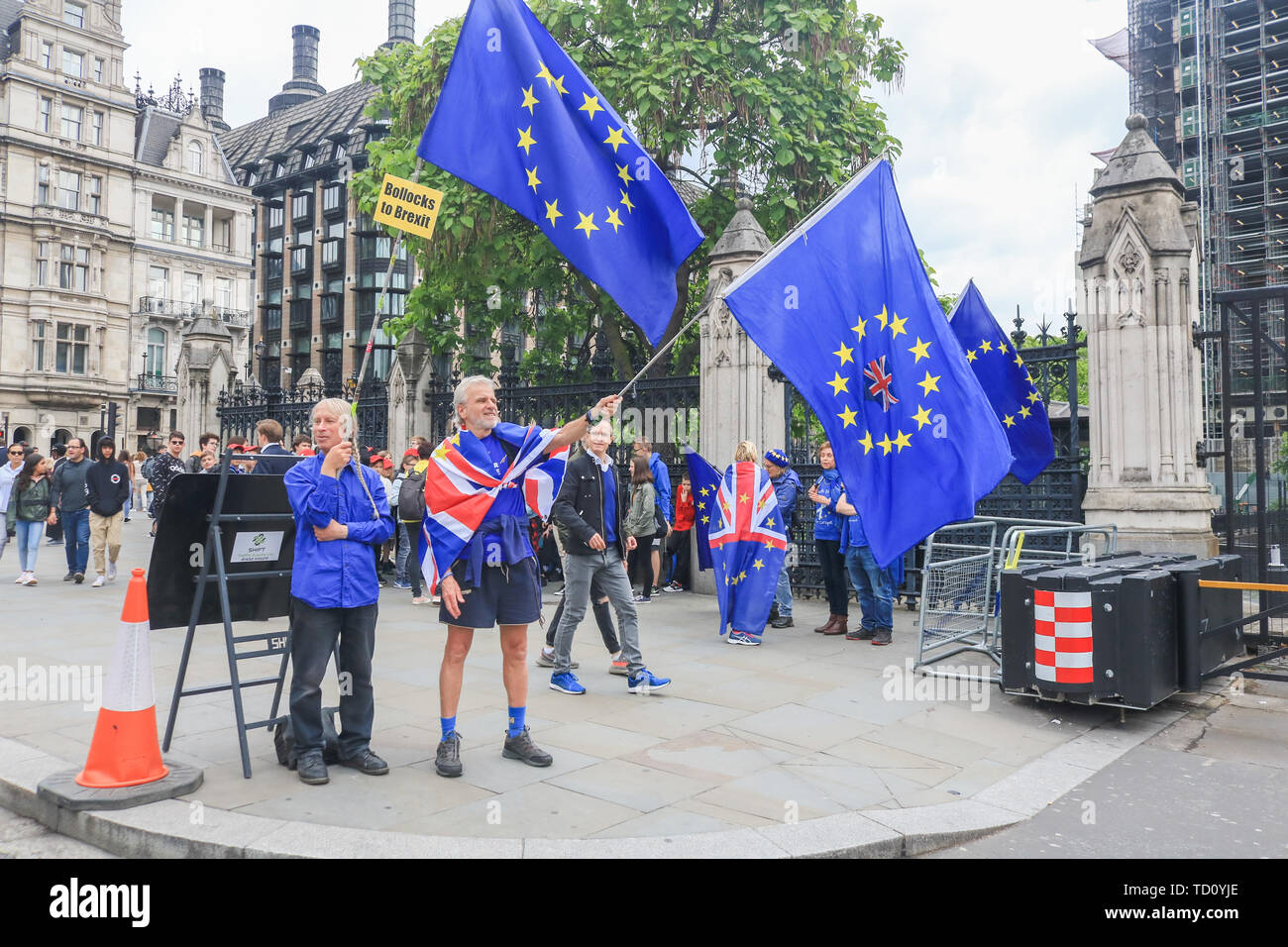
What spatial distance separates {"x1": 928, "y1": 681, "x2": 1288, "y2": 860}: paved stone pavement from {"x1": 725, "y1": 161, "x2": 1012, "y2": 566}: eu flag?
151cm

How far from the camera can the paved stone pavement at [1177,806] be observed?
4352mm

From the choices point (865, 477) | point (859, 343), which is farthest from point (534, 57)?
point (865, 477)

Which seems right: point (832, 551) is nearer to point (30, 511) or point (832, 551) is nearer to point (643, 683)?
point (643, 683)

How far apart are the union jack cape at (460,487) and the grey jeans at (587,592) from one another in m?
2.21

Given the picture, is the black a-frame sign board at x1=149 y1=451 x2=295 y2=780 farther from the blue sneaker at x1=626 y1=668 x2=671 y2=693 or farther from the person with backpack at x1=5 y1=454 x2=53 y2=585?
the person with backpack at x1=5 y1=454 x2=53 y2=585

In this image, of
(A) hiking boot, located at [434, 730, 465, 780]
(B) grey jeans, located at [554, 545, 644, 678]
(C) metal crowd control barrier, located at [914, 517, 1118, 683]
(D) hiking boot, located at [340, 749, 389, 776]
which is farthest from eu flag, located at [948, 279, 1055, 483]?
(D) hiking boot, located at [340, 749, 389, 776]

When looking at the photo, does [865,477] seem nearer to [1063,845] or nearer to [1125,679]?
[1063,845]

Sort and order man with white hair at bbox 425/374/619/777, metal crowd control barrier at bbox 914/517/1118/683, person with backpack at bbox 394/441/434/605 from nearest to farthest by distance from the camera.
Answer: man with white hair at bbox 425/374/619/777 < metal crowd control barrier at bbox 914/517/1118/683 < person with backpack at bbox 394/441/434/605

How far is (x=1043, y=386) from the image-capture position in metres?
11.2

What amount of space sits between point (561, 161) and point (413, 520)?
554 cm

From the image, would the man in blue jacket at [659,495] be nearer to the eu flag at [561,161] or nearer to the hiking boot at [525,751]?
the eu flag at [561,161]

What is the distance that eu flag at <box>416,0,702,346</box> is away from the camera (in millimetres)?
5379

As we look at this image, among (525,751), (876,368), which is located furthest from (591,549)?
(876,368)
